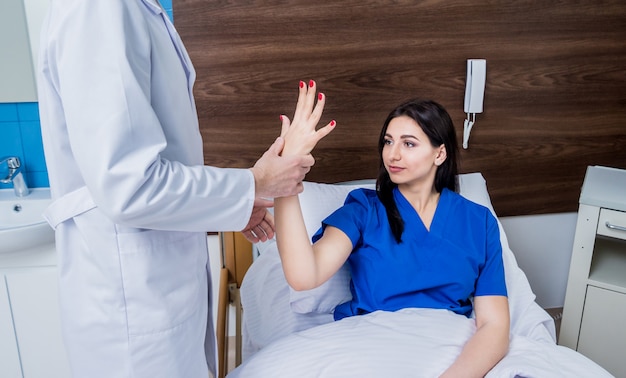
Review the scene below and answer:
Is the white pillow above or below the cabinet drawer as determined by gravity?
below

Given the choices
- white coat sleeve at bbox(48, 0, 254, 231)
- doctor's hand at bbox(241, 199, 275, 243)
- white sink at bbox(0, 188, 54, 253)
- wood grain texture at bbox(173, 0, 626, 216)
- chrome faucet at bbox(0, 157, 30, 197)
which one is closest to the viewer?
white coat sleeve at bbox(48, 0, 254, 231)

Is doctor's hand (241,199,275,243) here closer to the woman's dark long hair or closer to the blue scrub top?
the blue scrub top

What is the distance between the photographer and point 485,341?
3.92 ft

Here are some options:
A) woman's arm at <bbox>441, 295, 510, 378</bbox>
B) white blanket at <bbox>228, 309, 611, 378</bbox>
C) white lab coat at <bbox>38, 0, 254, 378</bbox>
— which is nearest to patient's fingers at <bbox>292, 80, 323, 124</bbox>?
white lab coat at <bbox>38, 0, 254, 378</bbox>

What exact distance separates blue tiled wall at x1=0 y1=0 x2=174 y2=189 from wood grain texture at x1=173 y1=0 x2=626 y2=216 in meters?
0.66

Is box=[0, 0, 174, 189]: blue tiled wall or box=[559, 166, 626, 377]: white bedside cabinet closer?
box=[559, 166, 626, 377]: white bedside cabinet

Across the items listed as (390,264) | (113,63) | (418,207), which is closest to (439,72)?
(418,207)

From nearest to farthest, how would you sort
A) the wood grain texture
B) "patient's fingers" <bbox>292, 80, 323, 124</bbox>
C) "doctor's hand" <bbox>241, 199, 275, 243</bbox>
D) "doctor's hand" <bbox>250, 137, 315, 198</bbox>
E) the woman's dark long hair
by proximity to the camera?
"doctor's hand" <bbox>250, 137, 315, 198</bbox>, "patient's fingers" <bbox>292, 80, 323, 124</bbox>, "doctor's hand" <bbox>241, 199, 275, 243</bbox>, the woman's dark long hair, the wood grain texture

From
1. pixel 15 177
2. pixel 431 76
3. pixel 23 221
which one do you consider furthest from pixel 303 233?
pixel 15 177

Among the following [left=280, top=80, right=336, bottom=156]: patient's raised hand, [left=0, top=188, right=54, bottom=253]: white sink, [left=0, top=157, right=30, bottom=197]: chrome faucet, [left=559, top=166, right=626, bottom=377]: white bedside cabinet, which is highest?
[left=280, top=80, right=336, bottom=156]: patient's raised hand

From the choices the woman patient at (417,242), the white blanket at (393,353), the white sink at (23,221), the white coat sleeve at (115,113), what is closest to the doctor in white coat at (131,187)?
the white coat sleeve at (115,113)

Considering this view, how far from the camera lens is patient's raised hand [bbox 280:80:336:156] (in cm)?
104

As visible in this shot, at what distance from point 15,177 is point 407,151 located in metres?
1.41

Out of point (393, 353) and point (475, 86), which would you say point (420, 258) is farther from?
point (475, 86)
